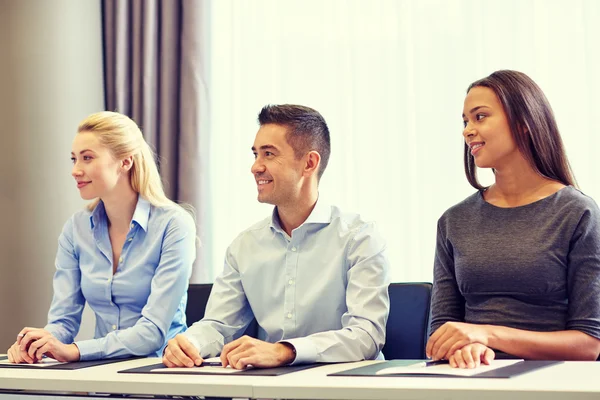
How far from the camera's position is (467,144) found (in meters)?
2.07

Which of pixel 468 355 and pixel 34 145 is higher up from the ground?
pixel 34 145

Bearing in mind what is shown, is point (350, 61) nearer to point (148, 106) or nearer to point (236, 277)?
point (148, 106)

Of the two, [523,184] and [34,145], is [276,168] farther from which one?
[34,145]

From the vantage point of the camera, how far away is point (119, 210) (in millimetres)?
2547

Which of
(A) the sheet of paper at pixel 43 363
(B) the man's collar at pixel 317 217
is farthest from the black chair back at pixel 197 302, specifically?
(A) the sheet of paper at pixel 43 363

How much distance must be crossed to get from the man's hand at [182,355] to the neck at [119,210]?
0.84 metres

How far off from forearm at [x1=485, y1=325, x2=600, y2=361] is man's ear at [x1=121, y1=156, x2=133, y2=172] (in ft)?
4.57

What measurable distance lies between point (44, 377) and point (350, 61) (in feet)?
6.82

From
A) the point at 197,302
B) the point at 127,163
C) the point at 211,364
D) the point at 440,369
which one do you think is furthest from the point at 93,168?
the point at 440,369

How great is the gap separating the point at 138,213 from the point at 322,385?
135 cm

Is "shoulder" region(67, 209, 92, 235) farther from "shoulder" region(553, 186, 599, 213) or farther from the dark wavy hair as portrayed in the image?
"shoulder" region(553, 186, 599, 213)

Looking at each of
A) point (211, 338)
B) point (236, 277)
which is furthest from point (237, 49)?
point (211, 338)

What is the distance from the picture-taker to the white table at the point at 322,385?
1.15 metres

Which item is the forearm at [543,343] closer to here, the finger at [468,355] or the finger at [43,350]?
the finger at [468,355]
